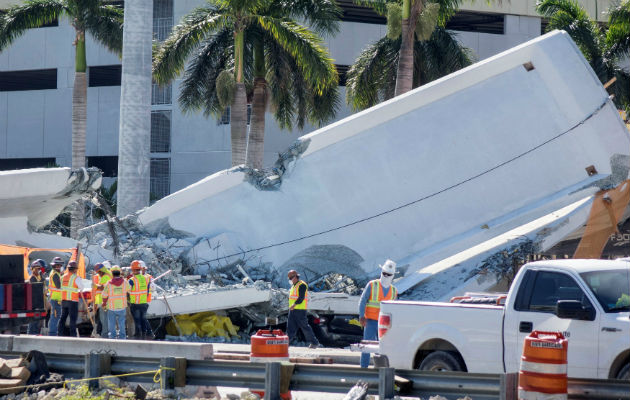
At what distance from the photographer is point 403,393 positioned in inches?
349

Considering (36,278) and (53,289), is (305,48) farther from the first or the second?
(53,289)

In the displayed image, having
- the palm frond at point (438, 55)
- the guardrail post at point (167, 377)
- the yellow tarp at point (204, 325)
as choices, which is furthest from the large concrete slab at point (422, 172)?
the palm frond at point (438, 55)

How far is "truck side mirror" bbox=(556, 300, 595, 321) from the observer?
880 centimetres

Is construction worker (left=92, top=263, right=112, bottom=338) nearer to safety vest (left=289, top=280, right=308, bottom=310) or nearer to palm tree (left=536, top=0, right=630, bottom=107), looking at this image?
safety vest (left=289, top=280, right=308, bottom=310)

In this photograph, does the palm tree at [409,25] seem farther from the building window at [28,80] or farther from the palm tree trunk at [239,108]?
the building window at [28,80]

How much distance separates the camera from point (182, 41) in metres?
27.7

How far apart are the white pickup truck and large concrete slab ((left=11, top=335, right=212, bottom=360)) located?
2076mm

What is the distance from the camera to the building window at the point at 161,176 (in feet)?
134

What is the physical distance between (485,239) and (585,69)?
3929mm

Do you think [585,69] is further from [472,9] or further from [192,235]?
[472,9]

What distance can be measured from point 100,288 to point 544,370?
10.7 m

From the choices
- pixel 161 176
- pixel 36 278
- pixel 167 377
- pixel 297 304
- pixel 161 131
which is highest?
pixel 161 131

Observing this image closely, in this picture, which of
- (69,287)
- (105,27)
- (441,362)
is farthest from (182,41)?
(441,362)

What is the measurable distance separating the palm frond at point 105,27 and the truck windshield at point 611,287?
992 inches
